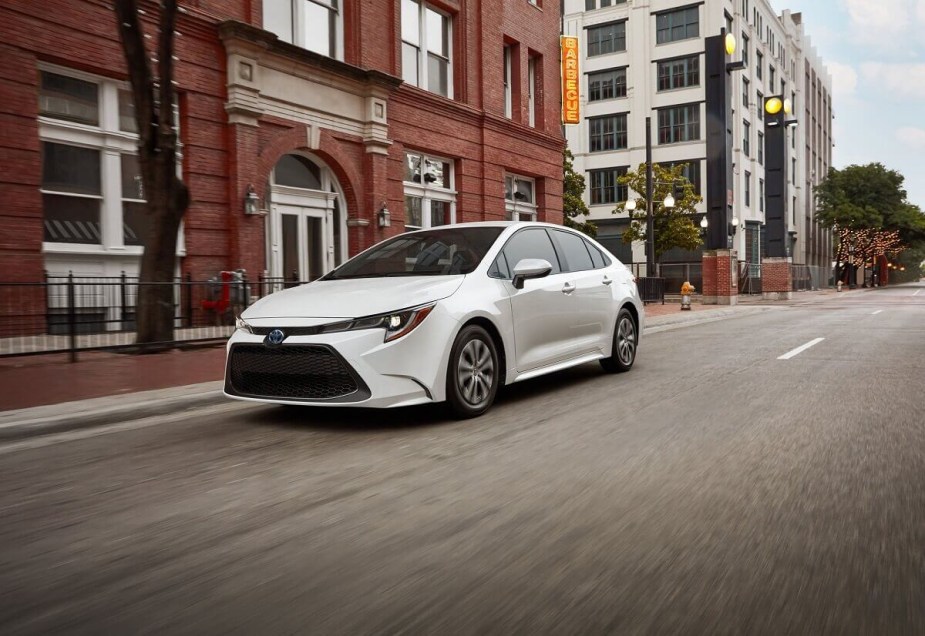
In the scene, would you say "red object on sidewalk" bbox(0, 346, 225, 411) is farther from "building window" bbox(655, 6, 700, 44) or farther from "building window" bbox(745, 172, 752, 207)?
"building window" bbox(745, 172, 752, 207)

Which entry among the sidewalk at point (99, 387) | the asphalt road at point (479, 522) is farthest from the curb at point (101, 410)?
the asphalt road at point (479, 522)

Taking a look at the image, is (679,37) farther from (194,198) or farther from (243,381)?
(243,381)

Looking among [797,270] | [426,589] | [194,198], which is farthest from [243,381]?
[797,270]

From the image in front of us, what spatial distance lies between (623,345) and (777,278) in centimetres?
3079

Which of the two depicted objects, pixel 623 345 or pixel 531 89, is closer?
pixel 623 345

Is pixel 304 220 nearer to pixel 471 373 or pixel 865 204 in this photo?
pixel 471 373

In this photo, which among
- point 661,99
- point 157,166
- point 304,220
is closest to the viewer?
point 157,166

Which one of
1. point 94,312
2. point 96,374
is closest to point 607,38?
point 94,312

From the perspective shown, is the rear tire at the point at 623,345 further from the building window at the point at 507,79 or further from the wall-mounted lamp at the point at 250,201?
the building window at the point at 507,79

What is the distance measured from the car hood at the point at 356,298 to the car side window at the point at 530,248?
80cm

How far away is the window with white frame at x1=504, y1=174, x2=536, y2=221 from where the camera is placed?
23031 millimetres

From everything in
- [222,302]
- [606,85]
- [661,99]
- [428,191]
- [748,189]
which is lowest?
[222,302]

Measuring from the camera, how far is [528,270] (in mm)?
6188

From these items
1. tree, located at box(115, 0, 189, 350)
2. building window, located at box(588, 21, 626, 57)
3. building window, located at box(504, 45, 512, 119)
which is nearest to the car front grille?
tree, located at box(115, 0, 189, 350)
